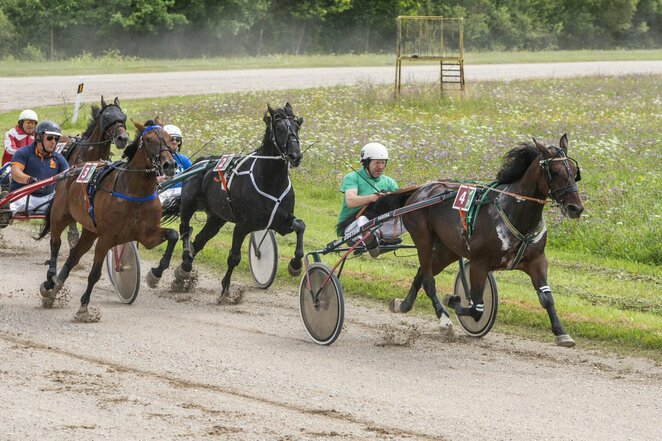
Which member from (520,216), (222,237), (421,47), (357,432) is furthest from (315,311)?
(421,47)

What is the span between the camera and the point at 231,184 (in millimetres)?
10664

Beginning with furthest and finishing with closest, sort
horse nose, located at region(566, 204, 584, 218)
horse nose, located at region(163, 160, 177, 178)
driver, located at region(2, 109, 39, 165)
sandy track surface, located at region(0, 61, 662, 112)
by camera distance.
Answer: sandy track surface, located at region(0, 61, 662, 112), driver, located at region(2, 109, 39, 165), horse nose, located at region(163, 160, 177, 178), horse nose, located at region(566, 204, 584, 218)

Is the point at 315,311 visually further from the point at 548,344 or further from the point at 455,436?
the point at 455,436

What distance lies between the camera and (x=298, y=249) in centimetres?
1037

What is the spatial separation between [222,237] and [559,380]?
704 cm

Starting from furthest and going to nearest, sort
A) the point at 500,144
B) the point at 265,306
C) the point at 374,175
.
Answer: the point at 500,144 → the point at 265,306 → the point at 374,175

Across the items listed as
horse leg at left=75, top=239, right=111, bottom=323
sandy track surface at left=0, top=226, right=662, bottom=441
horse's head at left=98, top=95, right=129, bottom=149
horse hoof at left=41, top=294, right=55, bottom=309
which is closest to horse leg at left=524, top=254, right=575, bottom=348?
sandy track surface at left=0, top=226, right=662, bottom=441

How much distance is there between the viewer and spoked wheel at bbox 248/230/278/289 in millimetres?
11172

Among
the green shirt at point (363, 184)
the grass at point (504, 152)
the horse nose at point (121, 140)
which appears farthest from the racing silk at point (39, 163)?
the green shirt at point (363, 184)

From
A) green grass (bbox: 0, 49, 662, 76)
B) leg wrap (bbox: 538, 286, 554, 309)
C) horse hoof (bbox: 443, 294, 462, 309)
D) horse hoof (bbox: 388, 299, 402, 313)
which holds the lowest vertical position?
horse hoof (bbox: 388, 299, 402, 313)

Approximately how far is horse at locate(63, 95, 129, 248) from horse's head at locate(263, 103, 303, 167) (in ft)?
6.65

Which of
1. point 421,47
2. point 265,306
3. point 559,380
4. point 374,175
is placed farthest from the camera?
point 421,47

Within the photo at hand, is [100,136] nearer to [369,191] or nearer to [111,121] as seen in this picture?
[111,121]

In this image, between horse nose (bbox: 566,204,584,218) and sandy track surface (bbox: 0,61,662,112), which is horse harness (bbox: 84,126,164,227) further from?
sandy track surface (bbox: 0,61,662,112)
